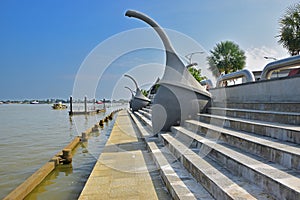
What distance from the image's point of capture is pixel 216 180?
3.04 metres

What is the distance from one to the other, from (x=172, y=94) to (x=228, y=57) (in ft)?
82.8

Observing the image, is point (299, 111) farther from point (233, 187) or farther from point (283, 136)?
point (233, 187)

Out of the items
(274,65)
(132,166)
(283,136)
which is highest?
(274,65)

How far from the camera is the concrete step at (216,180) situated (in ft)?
8.53

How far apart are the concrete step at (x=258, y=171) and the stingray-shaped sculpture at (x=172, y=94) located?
3060 millimetres

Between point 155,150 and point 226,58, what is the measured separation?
26959 millimetres

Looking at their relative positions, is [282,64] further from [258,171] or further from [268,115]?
[258,171]

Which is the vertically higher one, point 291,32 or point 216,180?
point 291,32

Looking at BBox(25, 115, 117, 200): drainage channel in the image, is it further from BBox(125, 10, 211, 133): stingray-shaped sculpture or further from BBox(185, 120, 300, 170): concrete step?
BBox(185, 120, 300, 170): concrete step

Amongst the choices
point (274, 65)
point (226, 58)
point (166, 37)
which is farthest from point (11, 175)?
point (226, 58)

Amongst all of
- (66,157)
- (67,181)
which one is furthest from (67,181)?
(66,157)

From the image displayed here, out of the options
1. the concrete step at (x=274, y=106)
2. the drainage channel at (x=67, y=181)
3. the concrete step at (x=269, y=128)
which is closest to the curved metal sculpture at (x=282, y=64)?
the concrete step at (x=274, y=106)

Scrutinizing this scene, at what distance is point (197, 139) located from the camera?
502 cm

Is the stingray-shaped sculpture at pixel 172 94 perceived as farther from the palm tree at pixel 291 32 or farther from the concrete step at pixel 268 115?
the palm tree at pixel 291 32
